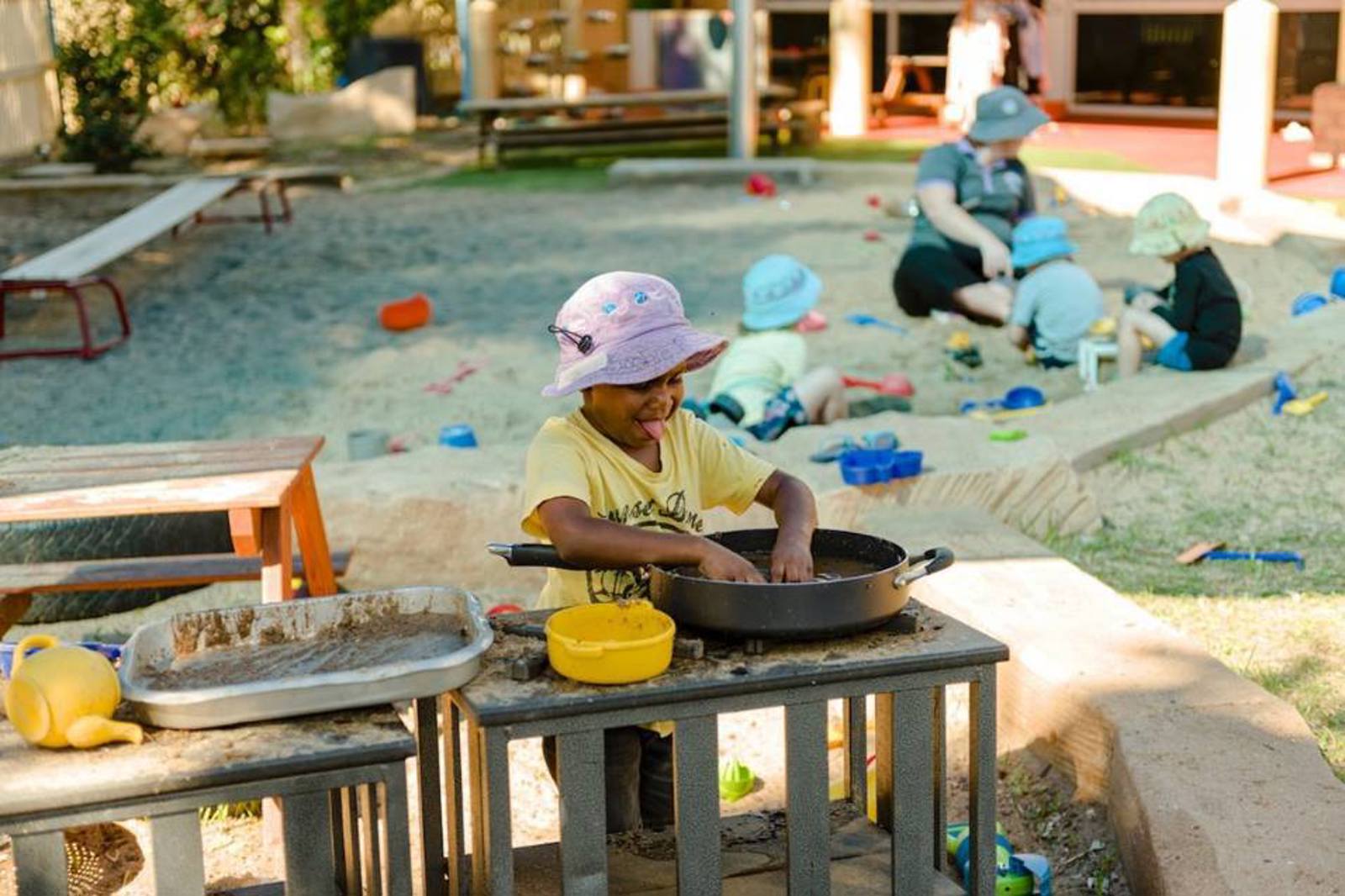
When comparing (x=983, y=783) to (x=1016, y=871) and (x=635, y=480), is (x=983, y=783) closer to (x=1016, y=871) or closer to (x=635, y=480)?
(x=1016, y=871)

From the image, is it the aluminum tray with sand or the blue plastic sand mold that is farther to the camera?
the blue plastic sand mold

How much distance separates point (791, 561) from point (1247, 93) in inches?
376

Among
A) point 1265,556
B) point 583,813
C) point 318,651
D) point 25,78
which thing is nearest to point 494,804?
point 583,813

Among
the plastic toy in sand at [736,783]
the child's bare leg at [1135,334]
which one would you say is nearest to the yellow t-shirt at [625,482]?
the plastic toy in sand at [736,783]

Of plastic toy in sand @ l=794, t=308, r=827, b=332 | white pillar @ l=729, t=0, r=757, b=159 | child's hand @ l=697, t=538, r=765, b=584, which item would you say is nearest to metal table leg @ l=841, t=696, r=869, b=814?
child's hand @ l=697, t=538, r=765, b=584

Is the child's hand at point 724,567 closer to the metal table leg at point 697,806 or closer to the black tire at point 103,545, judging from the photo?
the metal table leg at point 697,806

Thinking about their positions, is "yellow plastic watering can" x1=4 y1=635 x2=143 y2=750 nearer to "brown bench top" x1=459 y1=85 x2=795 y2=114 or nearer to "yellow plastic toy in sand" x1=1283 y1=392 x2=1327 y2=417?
"yellow plastic toy in sand" x1=1283 y1=392 x2=1327 y2=417

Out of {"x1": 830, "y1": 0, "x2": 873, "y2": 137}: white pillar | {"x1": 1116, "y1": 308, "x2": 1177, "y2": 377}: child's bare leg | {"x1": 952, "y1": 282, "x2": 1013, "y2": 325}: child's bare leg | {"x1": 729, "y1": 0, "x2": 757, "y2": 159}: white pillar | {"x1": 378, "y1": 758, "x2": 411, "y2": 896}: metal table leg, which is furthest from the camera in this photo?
{"x1": 830, "y1": 0, "x2": 873, "y2": 137}: white pillar

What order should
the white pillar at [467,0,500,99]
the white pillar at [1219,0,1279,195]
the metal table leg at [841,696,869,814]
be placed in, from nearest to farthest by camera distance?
the metal table leg at [841,696,869,814] < the white pillar at [1219,0,1279,195] < the white pillar at [467,0,500,99]

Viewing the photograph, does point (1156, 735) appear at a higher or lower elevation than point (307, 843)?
lower

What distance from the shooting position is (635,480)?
3025 mm

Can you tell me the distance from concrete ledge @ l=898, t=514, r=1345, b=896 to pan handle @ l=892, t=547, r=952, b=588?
2.19 feet

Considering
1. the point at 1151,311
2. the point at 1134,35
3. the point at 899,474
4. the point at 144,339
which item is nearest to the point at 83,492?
the point at 899,474

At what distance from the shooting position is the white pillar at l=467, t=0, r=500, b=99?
15.9 metres
